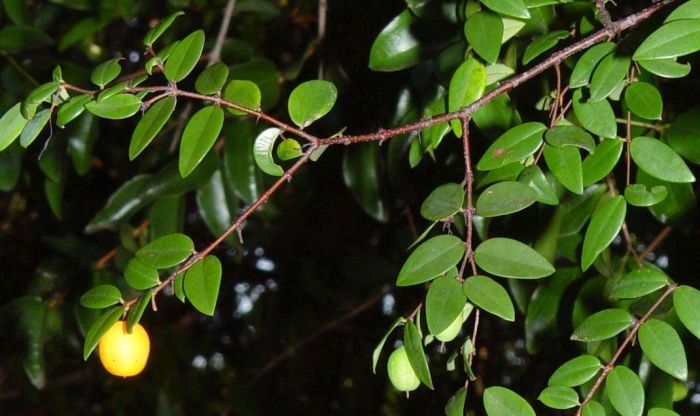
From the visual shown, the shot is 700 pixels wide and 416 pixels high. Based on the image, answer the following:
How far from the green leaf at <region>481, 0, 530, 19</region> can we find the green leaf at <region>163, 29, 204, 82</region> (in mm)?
221

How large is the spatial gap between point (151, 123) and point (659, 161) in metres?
0.39

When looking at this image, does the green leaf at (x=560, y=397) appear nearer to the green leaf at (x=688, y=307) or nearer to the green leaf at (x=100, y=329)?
the green leaf at (x=688, y=307)

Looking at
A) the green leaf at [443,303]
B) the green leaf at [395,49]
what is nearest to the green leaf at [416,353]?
the green leaf at [443,303]

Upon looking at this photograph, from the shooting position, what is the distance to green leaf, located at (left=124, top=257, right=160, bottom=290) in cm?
71

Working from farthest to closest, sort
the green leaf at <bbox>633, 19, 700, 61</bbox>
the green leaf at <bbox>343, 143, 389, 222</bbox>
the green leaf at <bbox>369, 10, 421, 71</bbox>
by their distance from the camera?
the green leaf at <bbox>343, 143, 389, 222</bbox>
the green leaf at <bbox>369, 10, 421, 71</bbox>
the green leaf at <bbox>633, 19, 700, 61</bbox>

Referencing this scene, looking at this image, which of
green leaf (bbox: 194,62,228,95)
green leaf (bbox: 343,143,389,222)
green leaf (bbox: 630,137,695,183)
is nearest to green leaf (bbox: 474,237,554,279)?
green leaf (bbox: 630,137,695,183)

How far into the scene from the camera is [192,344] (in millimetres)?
2104

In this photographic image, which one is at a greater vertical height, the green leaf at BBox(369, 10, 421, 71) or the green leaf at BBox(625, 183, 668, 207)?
the green leaf at BBox(369, 10, 421, 71)

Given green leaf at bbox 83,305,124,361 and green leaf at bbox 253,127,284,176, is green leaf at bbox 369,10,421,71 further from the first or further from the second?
green leaf at bbox 83,305,124,361

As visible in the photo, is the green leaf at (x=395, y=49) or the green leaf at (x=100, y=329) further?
the green leaf at (x=395, y=49)

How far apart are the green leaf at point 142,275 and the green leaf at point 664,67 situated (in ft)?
1.27

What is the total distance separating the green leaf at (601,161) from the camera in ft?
2.43

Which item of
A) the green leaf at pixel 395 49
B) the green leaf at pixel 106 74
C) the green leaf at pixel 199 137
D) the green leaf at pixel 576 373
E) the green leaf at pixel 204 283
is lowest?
the green leaf at pixel 576 373

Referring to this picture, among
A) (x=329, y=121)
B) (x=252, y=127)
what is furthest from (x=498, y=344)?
→ (x=252, y=127)
